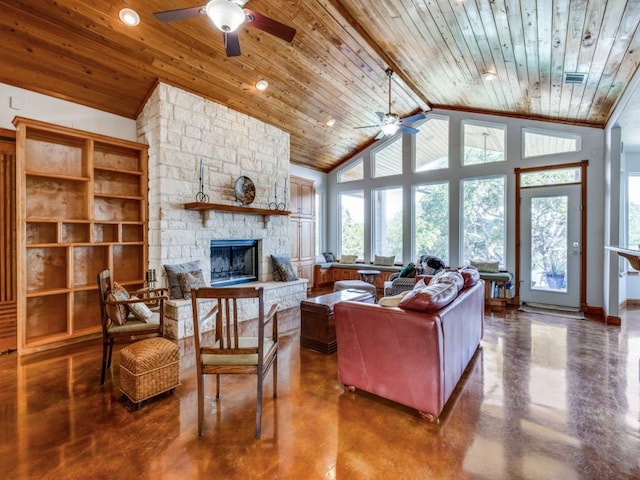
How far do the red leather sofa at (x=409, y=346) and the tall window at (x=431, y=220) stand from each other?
4.32 meters

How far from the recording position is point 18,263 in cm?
342

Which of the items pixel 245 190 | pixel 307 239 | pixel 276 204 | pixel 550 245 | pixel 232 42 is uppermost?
pixel 232 42

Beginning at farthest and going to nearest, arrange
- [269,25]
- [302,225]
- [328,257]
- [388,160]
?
→ [328,257] < [388,160] < [302,225] < [269,25]

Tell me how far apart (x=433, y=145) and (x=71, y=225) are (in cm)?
659

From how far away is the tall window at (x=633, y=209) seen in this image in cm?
591

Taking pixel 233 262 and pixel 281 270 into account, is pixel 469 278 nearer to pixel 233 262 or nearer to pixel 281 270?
pixel 281 270

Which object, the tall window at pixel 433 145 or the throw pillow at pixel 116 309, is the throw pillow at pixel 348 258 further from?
the throw pillow at pixel 116 309

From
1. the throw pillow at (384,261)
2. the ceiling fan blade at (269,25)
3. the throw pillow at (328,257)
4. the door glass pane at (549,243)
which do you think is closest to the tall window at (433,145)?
the door glass pane at (549,243)

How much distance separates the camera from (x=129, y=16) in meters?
3.28

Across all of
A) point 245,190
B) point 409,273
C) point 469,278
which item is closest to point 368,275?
point 409,273

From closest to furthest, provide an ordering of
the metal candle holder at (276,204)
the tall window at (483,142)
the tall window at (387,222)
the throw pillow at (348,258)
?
the metal candle holder at (276,204)
the tall window at (483,142)
the tall window at (387,222)
the throw pillow at (348,258)

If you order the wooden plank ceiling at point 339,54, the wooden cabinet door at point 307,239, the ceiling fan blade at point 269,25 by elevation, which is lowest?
the wooden cabinet door at point 307,239

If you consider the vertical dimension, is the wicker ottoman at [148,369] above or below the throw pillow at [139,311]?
below

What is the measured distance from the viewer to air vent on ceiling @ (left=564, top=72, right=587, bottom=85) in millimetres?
3797
